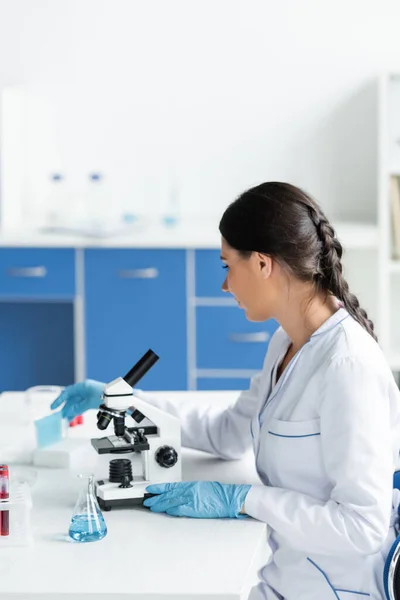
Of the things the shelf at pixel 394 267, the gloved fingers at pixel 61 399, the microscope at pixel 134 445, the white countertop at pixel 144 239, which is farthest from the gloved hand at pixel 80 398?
the shelf at pixel 394 267

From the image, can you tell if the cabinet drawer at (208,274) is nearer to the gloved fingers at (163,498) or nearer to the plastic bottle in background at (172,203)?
the plastic bottle in background at (172,203)

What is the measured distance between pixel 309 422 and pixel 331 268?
0.30 metres

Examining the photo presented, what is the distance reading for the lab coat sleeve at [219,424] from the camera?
195 cm

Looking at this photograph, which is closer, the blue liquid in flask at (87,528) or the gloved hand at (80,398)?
the blue liquid in flask at (87,528)

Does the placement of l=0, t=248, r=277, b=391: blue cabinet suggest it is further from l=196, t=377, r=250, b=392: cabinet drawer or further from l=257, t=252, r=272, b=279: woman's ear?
l=257, t=252, r=272, b=279: woman's ear

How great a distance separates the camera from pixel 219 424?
1989 mm

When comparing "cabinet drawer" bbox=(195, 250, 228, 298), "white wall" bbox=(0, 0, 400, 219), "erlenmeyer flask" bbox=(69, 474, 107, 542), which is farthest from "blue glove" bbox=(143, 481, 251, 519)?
"white wall" bbox=(0, 0, 400, 219)

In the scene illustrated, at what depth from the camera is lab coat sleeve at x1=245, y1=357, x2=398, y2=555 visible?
1.52 metres

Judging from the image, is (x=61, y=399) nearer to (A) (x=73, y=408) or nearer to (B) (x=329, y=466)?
(A) (x=73, y=408)

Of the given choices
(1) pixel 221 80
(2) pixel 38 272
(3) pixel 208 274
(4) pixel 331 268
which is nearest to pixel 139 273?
(3) pixel 208 274

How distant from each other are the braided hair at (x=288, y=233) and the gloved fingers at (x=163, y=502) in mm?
455

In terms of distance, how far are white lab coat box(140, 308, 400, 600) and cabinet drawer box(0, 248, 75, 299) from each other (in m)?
2.21

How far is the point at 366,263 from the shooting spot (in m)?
3.99

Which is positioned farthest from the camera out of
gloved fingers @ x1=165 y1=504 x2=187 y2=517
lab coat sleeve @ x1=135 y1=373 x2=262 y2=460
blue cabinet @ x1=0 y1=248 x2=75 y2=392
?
blue cabinet @ x1=0 y1=248 x2=75 y2=392
